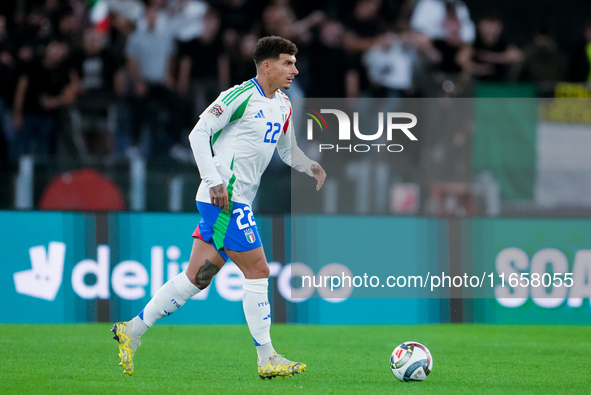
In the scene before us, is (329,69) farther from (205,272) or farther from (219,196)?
(219,196)

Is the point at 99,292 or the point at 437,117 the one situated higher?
the point at 437,117

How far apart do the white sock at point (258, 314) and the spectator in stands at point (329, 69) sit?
5.46 meters

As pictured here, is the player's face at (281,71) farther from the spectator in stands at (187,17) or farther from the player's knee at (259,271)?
the spectator in stands at (187,17)

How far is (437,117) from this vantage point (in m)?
9.05

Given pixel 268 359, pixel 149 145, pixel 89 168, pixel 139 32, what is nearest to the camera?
pixel 268 359

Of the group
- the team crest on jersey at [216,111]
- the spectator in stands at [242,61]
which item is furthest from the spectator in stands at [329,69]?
the team crest on jersey at [216,111]

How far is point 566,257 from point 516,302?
706 mm

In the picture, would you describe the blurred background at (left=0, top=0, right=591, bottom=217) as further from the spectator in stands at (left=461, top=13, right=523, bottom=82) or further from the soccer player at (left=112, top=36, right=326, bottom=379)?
the soccer player at (left=112, top=36, right=326, bottom=379)

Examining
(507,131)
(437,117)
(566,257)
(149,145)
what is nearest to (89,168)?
(149,145)

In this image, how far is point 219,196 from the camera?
532cm

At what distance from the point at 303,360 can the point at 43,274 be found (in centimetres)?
340

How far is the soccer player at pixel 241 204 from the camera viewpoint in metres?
5.52

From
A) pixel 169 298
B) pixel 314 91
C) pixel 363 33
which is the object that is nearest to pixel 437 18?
pixel 363 33

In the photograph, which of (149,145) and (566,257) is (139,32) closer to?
(149,145)
